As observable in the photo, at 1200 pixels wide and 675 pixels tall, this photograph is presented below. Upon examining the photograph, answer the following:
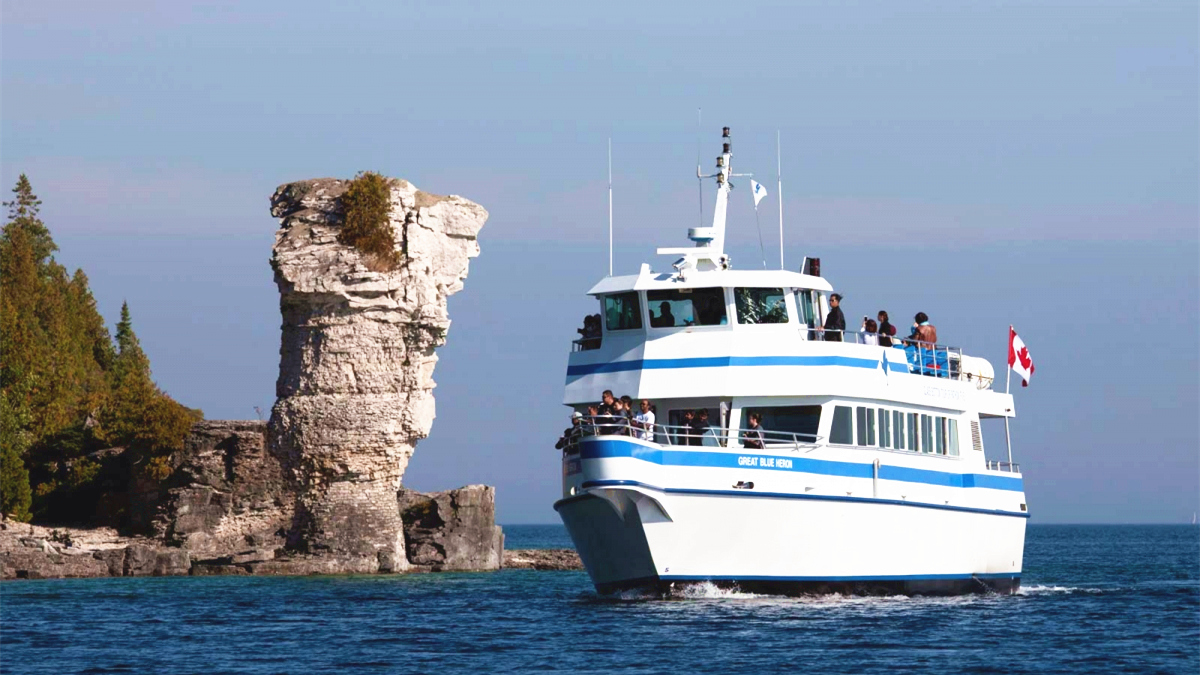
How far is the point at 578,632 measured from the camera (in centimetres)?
2934

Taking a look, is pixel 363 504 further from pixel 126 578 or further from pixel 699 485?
pixel 699 485

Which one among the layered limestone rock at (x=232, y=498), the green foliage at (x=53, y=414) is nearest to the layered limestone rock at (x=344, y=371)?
the layered limestone rock at (x=232, y=498)

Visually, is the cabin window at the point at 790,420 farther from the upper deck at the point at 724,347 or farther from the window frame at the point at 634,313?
the window frame at the point at 634,313

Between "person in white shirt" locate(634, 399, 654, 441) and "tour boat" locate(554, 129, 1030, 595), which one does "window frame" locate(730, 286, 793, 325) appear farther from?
"person in white shirt" locate(634, 399, 654, 441)

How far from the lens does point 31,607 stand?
3700 centimetres

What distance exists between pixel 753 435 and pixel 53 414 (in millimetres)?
34466

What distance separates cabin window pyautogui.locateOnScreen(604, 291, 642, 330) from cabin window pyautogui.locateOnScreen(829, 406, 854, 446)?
4.11 meters

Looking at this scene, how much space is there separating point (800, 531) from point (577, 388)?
5.22 m

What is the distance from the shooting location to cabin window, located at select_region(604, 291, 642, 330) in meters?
33.8

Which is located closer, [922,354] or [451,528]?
[922,354]

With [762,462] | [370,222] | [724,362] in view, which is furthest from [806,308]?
[370,222]

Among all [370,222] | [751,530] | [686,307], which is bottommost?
[751,530]

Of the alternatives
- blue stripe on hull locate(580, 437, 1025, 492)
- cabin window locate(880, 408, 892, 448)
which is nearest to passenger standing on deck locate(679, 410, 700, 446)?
blue stripe on hull locate(580, 437, 1025, 492)

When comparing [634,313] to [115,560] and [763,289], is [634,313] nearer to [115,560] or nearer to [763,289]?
[763,289]
